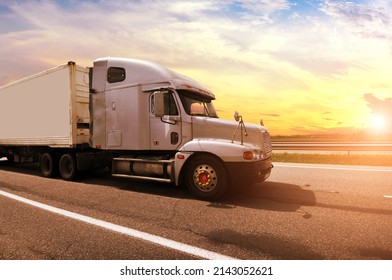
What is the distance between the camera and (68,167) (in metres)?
8.90

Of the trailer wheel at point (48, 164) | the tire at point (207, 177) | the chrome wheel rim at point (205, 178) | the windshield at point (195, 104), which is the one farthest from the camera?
the trailer wheel at point (48, 164)

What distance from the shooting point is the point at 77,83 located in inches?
324

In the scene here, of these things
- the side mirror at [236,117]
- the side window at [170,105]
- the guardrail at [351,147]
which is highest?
the side window at [170,105]

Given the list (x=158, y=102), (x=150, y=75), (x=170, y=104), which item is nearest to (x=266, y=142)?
(x=170, y=104)

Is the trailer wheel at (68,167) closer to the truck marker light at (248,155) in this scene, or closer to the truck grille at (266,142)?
the truck marker light at (248,155)

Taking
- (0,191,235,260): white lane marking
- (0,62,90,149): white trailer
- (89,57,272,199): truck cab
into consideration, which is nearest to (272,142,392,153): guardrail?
(89,57,272,199): truck cab

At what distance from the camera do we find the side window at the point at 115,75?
7.38 m

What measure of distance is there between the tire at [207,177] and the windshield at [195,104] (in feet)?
3.82

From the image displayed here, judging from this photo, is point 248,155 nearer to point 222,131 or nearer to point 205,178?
point 222,131

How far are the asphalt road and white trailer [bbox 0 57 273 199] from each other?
2.08ft

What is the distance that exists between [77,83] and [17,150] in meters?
5.22

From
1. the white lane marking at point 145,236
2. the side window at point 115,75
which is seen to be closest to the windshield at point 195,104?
the side window at point 115,75

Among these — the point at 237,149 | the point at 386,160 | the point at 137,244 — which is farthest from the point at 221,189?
the point at 386,160

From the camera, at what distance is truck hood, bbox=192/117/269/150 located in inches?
248
